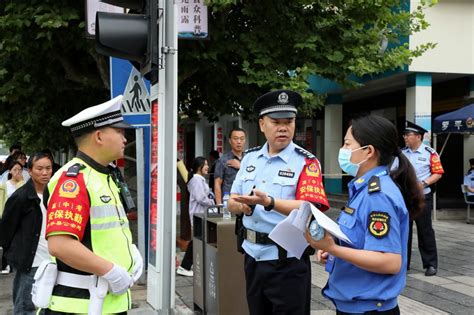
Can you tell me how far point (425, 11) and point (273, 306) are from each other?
11.8m

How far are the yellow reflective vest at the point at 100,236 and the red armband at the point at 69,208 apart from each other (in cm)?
4

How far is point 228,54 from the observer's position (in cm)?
869

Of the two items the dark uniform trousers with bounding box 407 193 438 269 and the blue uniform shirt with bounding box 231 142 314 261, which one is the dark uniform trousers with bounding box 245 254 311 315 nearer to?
the blue uniform shirt with bounding box 231 142 314 261

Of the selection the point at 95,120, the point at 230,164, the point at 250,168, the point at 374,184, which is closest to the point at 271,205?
the point at 250,168

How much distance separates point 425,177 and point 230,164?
104 inches

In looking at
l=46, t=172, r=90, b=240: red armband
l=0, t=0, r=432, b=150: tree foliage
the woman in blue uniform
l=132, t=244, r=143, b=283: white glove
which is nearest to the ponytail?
the woman in blue uniform

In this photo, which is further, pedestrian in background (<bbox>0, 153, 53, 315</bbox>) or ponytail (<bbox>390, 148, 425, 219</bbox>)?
pedestrian in background (<bbox>0, 153, 53, 315</bbox>)

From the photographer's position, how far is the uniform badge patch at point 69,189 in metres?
2.54

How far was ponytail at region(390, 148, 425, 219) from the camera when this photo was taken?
2613 millimetres

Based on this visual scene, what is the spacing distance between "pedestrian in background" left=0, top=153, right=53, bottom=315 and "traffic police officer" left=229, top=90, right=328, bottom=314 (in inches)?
67.0

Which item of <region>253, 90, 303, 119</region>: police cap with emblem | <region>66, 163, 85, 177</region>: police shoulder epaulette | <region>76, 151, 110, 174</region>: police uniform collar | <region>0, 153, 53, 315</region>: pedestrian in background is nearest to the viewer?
<region>66, 163, 85, 177</region>: police shoulder epaulette

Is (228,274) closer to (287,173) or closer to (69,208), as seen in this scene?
(287,173)

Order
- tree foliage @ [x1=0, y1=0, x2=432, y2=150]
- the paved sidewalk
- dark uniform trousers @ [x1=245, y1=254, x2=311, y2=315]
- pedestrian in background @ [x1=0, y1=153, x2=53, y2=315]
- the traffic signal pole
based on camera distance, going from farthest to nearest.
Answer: tree foliage @ [x1=0, y1=0, x2=432, y2=150] < the paved sidewalk < the traffic signal pole < pedestrian in background @ [x1=0, y1=153, x2=53, y2=315] < dark uniform trousers @ [x1=245, y1=254, x2=311, y2=315]

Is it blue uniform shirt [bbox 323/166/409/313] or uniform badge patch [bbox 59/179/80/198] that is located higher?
uniform badge patch [bbox 59/179/80/198]
